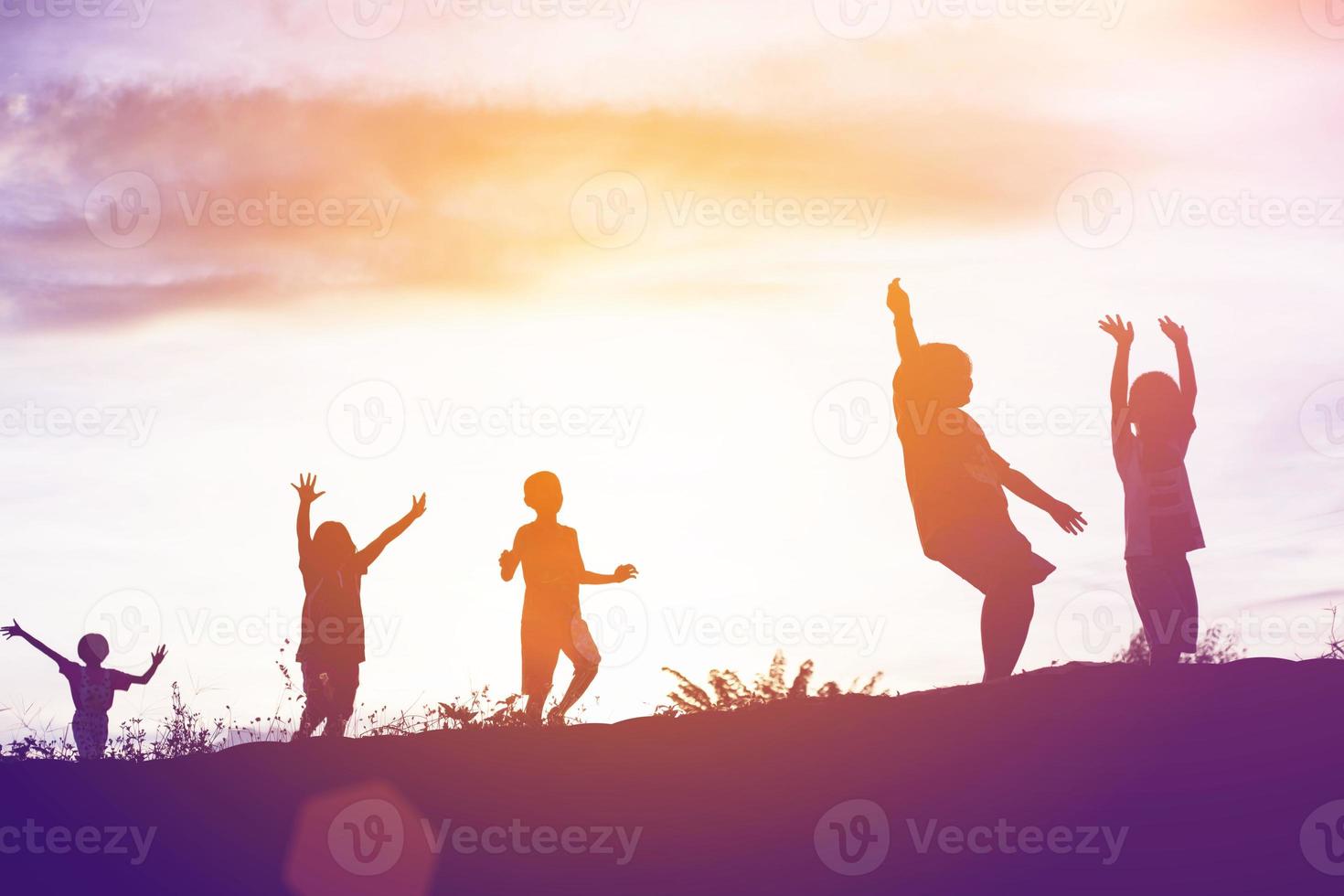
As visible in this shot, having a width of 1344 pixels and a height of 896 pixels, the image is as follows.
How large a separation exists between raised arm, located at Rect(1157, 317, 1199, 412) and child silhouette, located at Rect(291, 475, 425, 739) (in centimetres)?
607

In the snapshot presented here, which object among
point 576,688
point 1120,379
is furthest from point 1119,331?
point 576,688

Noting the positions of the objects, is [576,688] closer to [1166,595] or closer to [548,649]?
[548,649]

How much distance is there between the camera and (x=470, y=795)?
31.4 feet

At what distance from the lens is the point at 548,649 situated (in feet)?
39.8

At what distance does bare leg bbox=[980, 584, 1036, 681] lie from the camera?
30.7 ft

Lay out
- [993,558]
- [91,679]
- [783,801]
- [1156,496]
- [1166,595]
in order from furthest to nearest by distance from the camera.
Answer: [91,679] → [1156,496] → [1166,595] → [993,558] → [783,801]

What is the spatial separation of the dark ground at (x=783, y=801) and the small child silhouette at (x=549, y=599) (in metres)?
1.85

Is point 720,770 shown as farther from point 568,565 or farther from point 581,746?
point 568,565

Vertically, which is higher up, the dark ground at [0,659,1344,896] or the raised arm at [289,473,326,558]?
the raised arm at [289,473,326,558]

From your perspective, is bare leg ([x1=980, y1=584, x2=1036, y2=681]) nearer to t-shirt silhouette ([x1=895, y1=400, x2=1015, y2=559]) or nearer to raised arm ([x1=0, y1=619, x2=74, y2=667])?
t-shirt silhouette ([x1=895, y1=400, x2=1015, y2=559])

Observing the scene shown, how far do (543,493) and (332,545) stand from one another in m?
1.65

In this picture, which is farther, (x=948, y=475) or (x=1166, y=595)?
(x=1166, y=595)

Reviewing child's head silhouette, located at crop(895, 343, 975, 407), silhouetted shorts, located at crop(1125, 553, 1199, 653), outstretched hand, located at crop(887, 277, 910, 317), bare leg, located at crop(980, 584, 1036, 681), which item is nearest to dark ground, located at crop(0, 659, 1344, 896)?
bare leg, located at crop(980, 584, 1036, 681)

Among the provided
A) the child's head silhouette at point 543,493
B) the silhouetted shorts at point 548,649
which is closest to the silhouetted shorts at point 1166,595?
the silhouetted shorts at point 548,649
